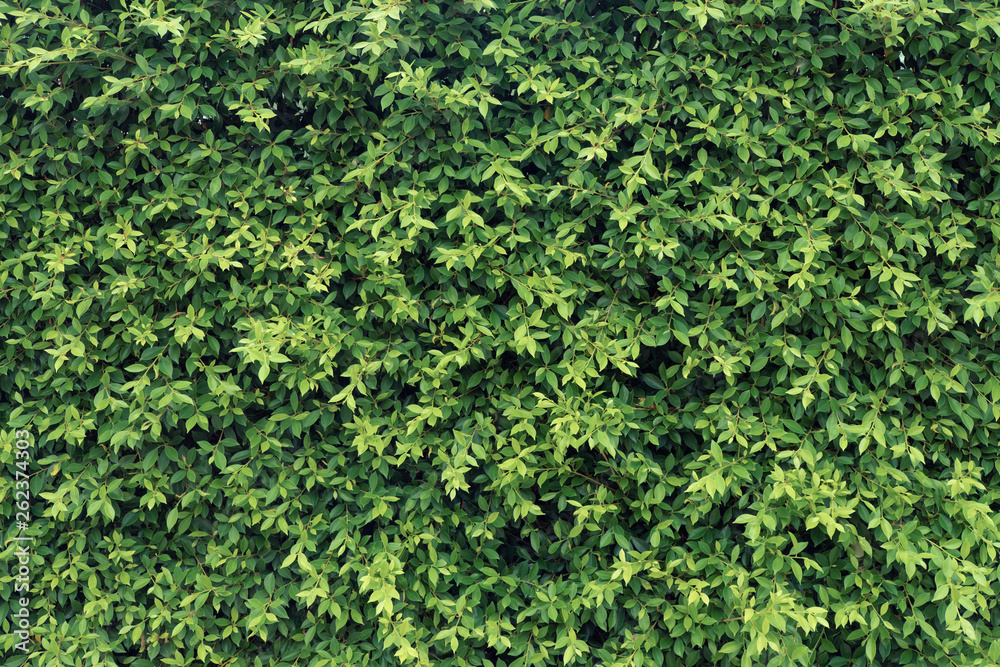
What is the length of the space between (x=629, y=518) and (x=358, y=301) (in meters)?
1.57

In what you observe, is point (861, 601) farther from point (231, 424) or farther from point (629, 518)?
point (231, 424)

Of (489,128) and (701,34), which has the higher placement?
(701,34)

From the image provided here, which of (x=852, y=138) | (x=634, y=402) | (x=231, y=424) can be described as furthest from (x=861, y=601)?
(x=231, y=424)

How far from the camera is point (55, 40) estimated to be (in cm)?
315

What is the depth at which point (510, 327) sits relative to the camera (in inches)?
119

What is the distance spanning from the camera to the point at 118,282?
10.1 feet

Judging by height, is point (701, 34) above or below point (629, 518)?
above

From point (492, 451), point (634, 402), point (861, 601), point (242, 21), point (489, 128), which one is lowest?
point (861, 601)

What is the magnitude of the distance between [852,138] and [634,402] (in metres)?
1.41

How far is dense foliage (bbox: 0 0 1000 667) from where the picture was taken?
2.94 meters

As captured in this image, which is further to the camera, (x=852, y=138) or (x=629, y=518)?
(x=629, y=518)

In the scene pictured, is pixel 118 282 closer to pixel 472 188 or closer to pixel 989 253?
pixel 472 188

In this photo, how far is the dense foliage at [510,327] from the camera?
2939 mm

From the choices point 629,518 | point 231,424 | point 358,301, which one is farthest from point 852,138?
point 231,424
